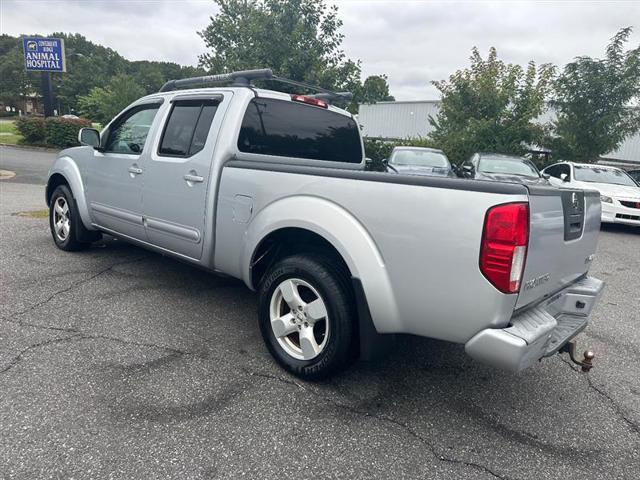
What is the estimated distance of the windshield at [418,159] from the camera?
1104 cm

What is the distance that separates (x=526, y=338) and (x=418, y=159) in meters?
9.65

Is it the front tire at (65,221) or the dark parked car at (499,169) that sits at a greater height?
the dark parked car at (499,169)

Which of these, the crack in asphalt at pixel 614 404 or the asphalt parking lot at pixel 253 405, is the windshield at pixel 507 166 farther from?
the crack in asphalt at pixel 614 404

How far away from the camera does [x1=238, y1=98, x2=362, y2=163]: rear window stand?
3484 mm

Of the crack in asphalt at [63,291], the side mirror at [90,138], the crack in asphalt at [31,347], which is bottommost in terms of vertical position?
the crack in asphalt at [31,347]

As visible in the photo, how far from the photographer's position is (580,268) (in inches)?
110

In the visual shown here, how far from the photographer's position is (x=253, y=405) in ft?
8.28

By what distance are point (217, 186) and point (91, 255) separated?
2.85 metres

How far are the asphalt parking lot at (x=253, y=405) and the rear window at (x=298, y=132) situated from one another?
152 cm

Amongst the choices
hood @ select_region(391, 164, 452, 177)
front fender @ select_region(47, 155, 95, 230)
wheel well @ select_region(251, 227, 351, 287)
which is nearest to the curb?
hood @ select_region(391, 164, 452, 177)

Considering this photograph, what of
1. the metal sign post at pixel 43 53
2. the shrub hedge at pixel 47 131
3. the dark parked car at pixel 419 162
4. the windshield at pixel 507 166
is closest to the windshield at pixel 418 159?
the dark parked car at pixel 419 162

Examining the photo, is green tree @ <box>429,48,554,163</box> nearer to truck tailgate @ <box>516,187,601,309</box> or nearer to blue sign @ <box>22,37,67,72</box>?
truck tailgate @ <box>516,187,601,309</box>

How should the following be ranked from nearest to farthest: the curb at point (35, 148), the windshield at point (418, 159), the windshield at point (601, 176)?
the windshield at point (601, 176), the windshield at point (418, 159), the curb at point (35, 148)

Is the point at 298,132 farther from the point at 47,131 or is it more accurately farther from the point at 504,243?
the point at 47,131
